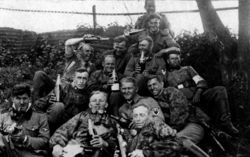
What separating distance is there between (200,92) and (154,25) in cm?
188

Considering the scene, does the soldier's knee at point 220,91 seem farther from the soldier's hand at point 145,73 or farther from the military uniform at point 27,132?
the military uniform at point 27,132

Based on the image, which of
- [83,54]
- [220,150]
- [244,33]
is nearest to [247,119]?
[220,150]

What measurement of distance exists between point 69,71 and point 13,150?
7.93 feet

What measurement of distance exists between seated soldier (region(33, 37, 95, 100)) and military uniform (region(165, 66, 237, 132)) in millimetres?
1527

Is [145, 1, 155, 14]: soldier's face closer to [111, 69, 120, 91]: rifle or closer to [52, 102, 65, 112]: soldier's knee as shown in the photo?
[111, 69, 120, 91]: rifle

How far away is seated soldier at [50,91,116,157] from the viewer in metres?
5.49

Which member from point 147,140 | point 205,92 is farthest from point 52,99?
point 205,92

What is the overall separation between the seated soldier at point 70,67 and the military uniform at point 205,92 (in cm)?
153

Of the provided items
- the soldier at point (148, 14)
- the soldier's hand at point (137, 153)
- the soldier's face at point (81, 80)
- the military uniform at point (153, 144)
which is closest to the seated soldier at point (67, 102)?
the soldier's face at point (81, 80)

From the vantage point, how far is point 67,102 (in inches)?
261

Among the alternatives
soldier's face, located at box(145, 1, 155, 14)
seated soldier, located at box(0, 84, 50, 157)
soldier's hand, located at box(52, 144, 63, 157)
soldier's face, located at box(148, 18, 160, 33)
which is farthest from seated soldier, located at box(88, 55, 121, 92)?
soldier's face, located at box(145, 1, 155, 14)

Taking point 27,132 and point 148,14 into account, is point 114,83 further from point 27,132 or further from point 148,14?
point 148,14

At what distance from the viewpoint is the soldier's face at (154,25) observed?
8.05 metres

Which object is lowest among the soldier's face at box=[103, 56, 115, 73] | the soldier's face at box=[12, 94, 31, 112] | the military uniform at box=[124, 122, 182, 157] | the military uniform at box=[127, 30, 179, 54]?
the military uniform at box=[124, 122, 182, 157]
